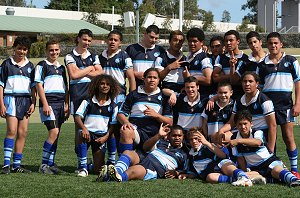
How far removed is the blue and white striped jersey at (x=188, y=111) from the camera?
326 inches

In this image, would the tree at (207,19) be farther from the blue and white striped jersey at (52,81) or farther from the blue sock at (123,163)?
the blue sock at (123,163)

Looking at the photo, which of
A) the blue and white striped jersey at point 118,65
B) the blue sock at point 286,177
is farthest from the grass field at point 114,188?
the blue and white striped jersey at point 118,65

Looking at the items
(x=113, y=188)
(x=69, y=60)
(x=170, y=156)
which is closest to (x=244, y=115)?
(x=170, y=156)

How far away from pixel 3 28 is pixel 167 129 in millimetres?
42892

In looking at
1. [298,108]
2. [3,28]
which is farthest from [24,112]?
[3,28]

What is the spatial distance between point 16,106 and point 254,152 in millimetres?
3239

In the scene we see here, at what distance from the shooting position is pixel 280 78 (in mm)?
8094

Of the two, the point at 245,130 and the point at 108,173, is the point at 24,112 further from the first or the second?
the point at 245,130

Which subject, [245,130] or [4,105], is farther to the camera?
[4,105]

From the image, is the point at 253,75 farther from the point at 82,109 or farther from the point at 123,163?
the point at 82,109

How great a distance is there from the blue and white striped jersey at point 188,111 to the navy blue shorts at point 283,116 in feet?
3.17

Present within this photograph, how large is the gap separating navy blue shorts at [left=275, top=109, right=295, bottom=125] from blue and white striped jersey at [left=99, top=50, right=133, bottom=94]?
211 centimetres

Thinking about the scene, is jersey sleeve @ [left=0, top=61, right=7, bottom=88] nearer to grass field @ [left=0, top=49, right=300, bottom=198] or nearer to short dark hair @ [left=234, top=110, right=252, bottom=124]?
grass field @ [left=0, top=49, right=300, bottom=198]

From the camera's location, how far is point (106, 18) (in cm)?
6575
